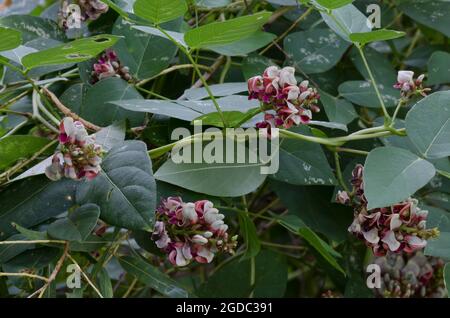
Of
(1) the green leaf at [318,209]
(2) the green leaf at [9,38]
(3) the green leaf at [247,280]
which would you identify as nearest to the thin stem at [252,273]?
(3) the green leaf at [247,280]

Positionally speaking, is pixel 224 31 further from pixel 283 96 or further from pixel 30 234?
pixel 30 234

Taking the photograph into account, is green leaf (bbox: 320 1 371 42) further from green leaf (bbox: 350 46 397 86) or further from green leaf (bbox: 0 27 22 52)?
green leaf (bbox: 0 27 22 52)

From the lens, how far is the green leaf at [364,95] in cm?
92

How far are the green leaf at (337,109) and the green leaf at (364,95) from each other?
11mm

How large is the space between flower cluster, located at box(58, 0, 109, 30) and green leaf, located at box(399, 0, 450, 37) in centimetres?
43

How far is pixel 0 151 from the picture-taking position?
739 mm

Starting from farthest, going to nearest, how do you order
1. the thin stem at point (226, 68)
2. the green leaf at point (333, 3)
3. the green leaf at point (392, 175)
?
1. the thin stem at point (226, 68)
2. the green leaf at point (333, 3)
3. the green leaf at point (392, 175)

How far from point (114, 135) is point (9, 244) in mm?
151

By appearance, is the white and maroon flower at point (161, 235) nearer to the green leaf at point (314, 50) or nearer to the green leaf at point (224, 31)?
the green leaf at point (224, 31)

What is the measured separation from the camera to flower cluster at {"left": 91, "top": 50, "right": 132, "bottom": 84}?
0.86 meters

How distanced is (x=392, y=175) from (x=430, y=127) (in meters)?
0.08

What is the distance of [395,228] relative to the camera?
2.25 feet

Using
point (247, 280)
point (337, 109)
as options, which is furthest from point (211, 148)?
point (247, 280)
